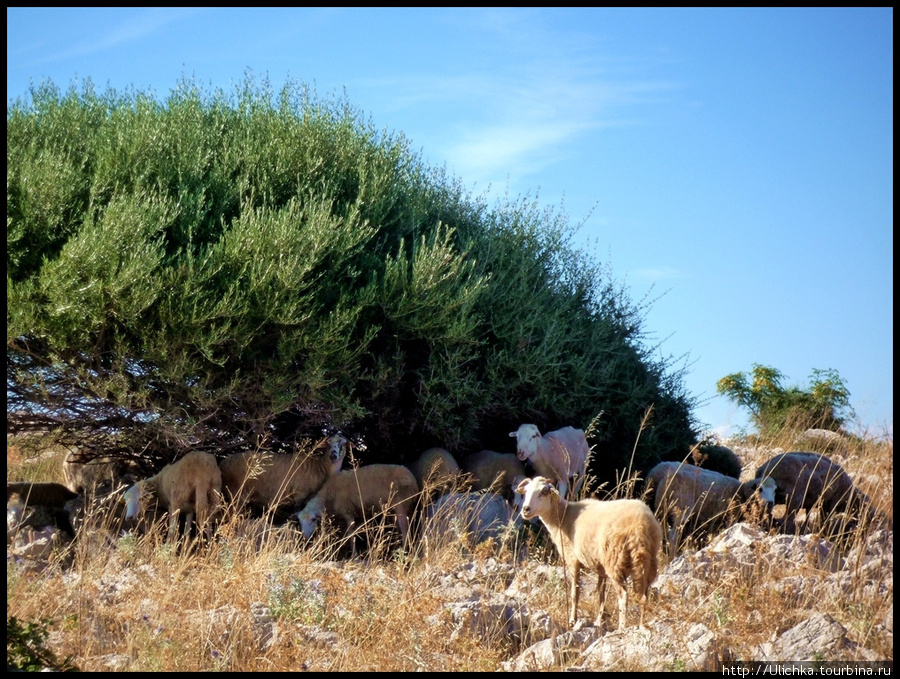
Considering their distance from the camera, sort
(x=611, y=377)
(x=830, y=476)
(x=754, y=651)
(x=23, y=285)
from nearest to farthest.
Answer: (x=754, y=651), (x=23, y=285), (x=830, y=476), (x=611, y=377)

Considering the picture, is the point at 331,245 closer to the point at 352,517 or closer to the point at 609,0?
the point at 352,517

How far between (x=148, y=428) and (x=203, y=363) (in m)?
1.31

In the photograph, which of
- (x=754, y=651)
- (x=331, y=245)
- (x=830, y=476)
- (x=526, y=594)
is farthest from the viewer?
(x=830, y=476)

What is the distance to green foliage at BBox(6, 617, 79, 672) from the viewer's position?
543 cm

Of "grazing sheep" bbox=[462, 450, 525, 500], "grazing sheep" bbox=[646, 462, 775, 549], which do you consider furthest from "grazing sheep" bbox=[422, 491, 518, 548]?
"grazing sheep" bbox=[646, 462, 775, 549]

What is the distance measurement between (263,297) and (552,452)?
4.40 metres

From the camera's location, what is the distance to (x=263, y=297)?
10281 millimetres

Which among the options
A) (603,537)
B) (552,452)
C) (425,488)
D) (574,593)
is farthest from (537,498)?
(552,452)

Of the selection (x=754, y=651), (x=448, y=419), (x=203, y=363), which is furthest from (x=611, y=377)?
(x=754, y=651)

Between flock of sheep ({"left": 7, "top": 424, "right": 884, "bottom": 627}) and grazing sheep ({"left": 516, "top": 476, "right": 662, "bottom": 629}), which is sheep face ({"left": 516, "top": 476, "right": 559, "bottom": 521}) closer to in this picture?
grazing sheep ({"left": 516, "top": 476, "right": 662, "bottom": 629})

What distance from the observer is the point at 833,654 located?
578cm

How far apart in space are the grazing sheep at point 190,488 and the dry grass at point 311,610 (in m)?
1.84

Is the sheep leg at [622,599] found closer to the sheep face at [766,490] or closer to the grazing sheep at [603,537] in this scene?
the grazing sheep at [603,537]

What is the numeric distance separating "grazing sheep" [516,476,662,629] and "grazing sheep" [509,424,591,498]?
3.81 m
